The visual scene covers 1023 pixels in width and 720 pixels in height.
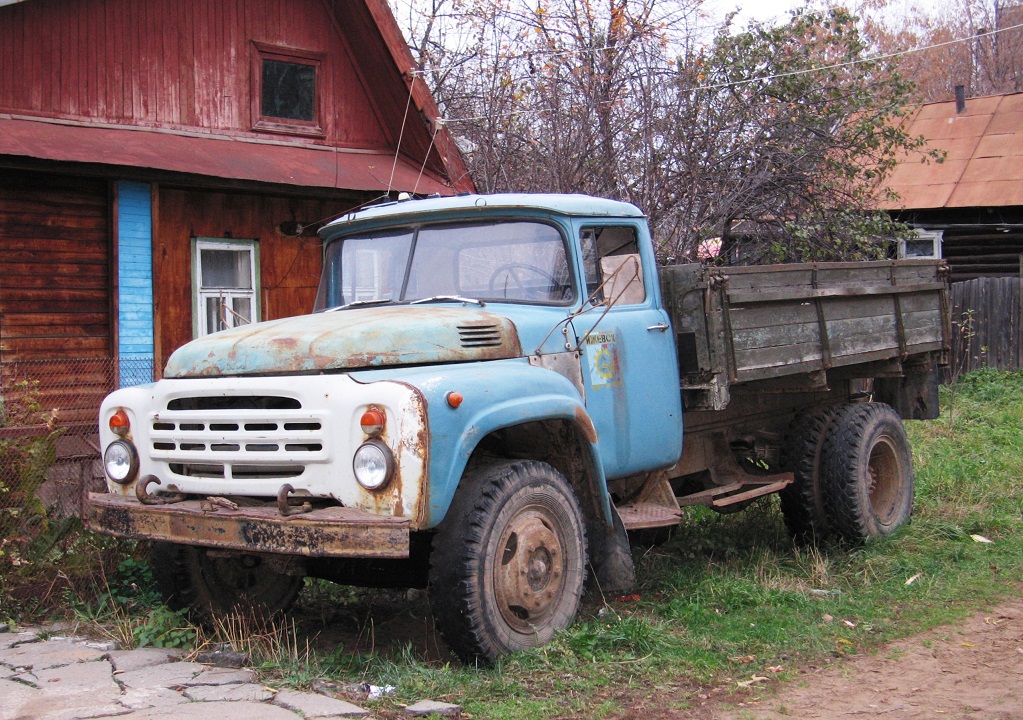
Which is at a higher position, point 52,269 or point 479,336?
point 52,269

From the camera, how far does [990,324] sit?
17641 millimetres

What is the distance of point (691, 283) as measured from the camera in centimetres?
628

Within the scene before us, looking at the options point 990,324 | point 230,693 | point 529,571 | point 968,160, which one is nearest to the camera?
point 230,693

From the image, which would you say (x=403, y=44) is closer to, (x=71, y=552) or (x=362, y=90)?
(x=362, y=90)

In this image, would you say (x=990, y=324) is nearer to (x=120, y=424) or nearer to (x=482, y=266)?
(x=482, y=266)

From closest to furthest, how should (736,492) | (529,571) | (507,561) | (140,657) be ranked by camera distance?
(507,561) < (529,571) < (140,657) < (736,492)

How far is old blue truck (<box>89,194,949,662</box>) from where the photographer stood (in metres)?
4.55

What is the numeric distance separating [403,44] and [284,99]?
56.6 inches

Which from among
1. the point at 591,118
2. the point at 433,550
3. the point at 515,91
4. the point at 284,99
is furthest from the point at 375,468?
the point at 515,91

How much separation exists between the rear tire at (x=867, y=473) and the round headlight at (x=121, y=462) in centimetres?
441

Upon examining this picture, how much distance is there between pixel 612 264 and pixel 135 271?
6.48 meters

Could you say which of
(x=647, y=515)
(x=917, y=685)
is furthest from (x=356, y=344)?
(x=917, y=685)

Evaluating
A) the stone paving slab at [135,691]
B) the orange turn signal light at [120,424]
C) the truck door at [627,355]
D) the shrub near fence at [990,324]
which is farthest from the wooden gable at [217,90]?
the shrub near fence at [990,324]

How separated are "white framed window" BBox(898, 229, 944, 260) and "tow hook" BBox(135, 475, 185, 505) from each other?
16.6 m
